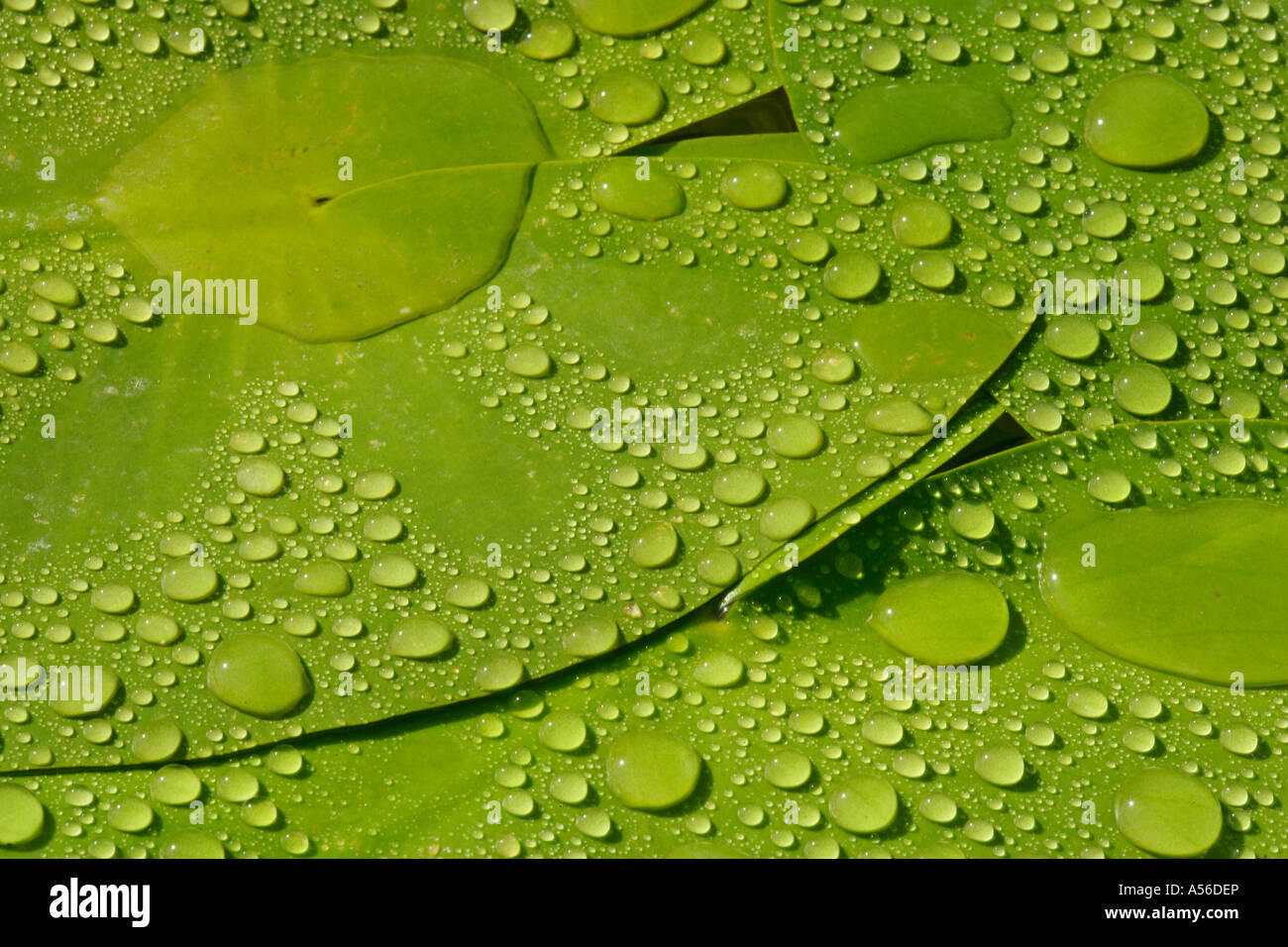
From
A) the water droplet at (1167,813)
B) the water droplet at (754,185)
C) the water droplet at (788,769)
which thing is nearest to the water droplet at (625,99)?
the water droplet at (754,185)

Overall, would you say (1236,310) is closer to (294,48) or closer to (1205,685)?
(1205,685)

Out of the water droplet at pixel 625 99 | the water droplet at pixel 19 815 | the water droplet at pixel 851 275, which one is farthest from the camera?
the water droplet at pixel 625 99

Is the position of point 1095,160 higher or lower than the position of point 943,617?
higher

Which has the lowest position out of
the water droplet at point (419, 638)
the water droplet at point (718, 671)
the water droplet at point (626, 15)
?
the water droplet at point (718, 671)

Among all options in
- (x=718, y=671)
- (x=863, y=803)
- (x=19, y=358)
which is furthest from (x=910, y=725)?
(x=19, y=358)

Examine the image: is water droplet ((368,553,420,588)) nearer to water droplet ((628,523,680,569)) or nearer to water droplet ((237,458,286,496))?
water droplet ((237,458,286,496))

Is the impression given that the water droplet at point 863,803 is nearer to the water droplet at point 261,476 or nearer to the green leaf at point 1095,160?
the green leaf at point 1095,160

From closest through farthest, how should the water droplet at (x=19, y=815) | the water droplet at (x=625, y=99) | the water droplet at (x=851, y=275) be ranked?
the water droplet at (x=19, y=815) < the water droplet at (x=851, y=275) < the water droplet at (x=625, y=99)

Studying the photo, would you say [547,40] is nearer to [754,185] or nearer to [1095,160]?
[754,185]
